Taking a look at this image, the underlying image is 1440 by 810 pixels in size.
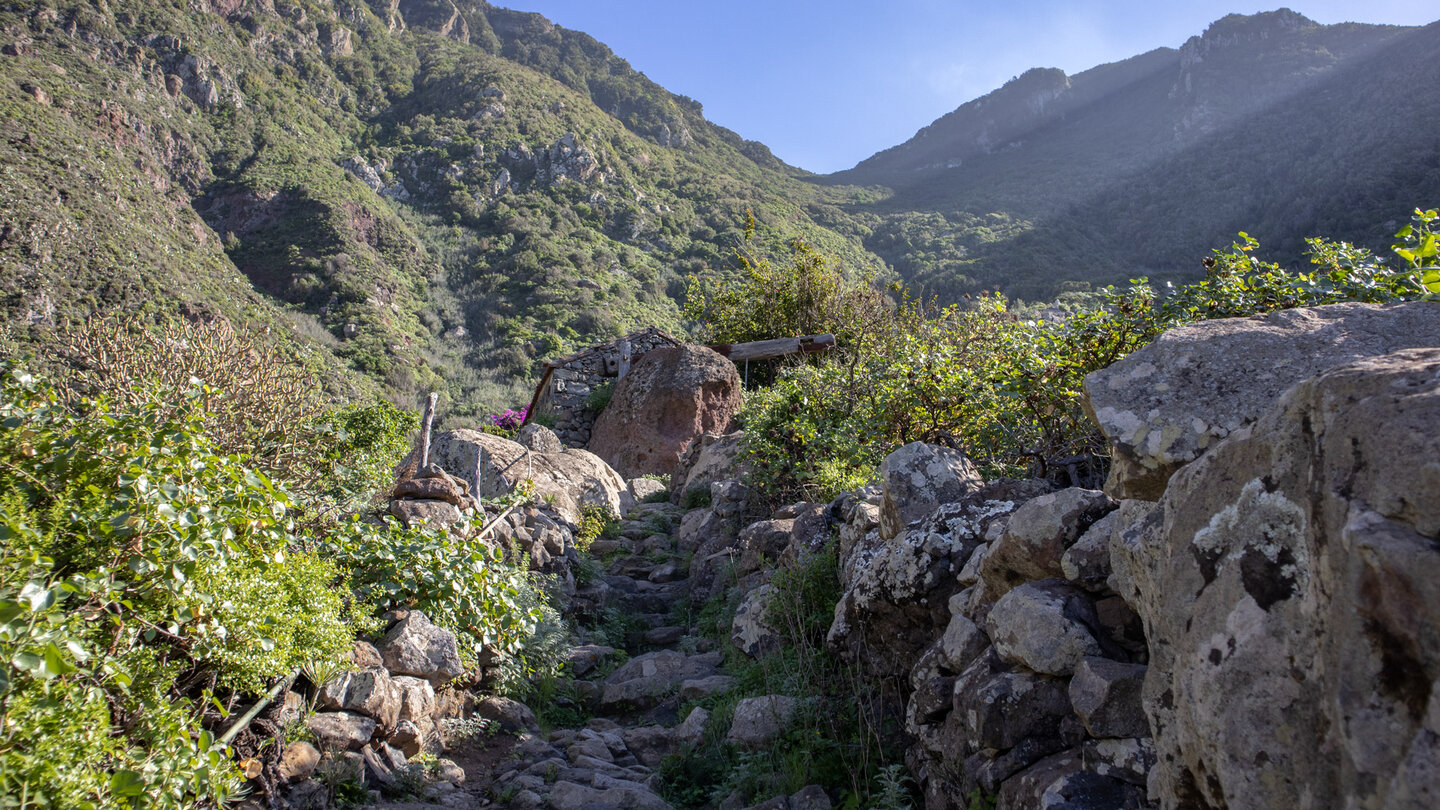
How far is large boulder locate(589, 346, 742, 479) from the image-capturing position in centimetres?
1273

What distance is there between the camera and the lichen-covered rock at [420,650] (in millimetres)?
3963

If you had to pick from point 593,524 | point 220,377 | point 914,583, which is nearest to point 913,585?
point 914,583

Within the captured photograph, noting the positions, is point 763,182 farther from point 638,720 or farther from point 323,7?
point 638,720

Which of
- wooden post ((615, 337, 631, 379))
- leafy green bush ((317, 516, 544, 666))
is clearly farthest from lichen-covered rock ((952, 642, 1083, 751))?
wooden post ((615, 337, 631, 379))

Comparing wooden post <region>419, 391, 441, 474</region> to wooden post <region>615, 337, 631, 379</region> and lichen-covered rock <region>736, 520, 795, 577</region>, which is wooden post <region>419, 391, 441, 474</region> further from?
wooden post <region>615, 337, 631, 379</region>

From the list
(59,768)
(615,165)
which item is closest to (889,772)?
(59,768)

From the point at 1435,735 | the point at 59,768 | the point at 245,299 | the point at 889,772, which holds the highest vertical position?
the point at 245,299

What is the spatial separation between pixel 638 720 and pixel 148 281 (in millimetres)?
24805

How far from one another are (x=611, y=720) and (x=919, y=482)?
2.44m

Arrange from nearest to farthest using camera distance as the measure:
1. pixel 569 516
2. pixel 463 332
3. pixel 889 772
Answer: pixel 889 772, pixel 569 516, pixel 463 332

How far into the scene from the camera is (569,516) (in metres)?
8.17

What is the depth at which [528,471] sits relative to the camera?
8828 mm

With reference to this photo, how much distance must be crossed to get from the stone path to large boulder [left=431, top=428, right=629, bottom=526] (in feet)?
4.93

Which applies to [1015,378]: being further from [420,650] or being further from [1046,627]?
[420,650]
